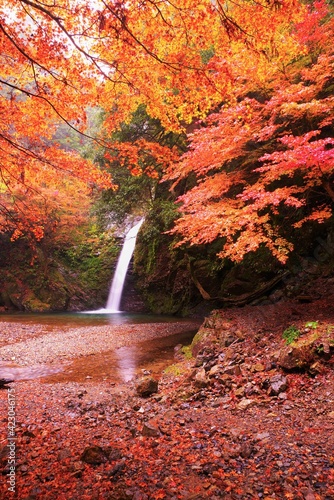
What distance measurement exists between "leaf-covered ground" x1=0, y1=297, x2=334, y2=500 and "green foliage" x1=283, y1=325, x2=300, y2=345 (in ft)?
0.41

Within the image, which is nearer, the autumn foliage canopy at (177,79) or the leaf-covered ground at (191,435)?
the leaf-covered ground at (191,435)

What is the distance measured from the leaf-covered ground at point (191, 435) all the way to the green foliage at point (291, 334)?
0.12 m

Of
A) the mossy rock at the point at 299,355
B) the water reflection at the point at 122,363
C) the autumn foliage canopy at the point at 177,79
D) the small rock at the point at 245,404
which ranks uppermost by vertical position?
the autumn foliage canopy at the point at 177,79

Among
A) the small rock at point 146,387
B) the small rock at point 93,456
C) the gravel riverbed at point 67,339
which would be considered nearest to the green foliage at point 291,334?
the small rock at point 146,387

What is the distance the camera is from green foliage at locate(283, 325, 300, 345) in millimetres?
5285

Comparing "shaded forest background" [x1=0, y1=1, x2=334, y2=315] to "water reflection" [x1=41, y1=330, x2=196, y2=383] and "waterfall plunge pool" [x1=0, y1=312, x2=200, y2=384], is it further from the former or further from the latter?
"water reflection" [x1=41, y1=330, x2=196, y2=383]

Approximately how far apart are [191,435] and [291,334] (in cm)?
301

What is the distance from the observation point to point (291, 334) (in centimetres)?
554

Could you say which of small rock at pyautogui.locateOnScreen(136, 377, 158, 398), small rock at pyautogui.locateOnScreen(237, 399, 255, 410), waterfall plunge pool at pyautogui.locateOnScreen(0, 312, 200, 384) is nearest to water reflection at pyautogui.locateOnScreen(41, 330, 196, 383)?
waterfall plunge pool at pyautogui.locateOnScreen(0, 312, 200, 384)

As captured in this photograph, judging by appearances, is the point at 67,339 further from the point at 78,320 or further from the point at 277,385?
the point at 277,385

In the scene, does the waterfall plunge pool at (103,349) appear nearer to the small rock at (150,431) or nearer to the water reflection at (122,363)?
the water reflection at (122,363)

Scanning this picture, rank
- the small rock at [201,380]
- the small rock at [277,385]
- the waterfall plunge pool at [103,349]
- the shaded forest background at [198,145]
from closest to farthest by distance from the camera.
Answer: the small rock at [277,385], the shaded forest background at [198,145], the small rock at [201,380], the waterfall plunge pool at [103,349]

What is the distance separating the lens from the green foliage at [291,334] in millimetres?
5285

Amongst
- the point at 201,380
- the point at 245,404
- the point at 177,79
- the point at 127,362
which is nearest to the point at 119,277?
the point at 127,362
